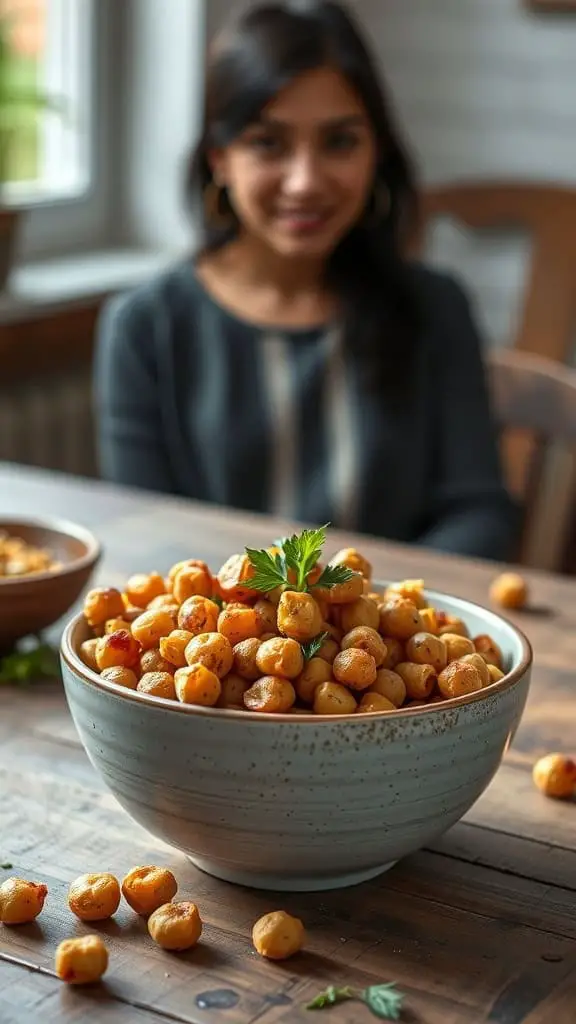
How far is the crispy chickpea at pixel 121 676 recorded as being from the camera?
2.89 feet

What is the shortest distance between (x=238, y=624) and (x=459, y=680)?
13 centimetres

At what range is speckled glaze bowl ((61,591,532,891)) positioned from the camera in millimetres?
830

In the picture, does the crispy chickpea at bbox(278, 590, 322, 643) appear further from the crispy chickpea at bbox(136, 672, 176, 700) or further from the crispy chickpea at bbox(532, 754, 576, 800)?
the crispy chickpea at bbox(532, 754, 576, 800)

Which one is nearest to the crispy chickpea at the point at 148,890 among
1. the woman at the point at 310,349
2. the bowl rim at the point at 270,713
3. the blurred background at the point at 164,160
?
the bowl rim at the point at 270,713

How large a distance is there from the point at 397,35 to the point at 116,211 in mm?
733

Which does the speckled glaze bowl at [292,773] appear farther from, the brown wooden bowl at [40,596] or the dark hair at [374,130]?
the dark hair at [374,130]

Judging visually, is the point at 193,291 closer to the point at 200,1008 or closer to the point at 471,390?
the point at 471,390

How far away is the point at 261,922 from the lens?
33.3 inches

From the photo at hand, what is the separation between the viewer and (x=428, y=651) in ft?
2.94

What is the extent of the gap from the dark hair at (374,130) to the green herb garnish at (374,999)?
1408 millimetres

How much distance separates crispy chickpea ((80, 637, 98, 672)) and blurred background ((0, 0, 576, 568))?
1923 millimetres

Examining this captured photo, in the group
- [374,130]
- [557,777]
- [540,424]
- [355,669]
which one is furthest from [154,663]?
[374,130]

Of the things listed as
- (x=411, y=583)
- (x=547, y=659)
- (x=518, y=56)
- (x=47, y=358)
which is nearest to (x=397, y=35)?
(x=518, y=56)

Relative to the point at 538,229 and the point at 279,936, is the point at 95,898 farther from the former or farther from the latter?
the point at 538,229
